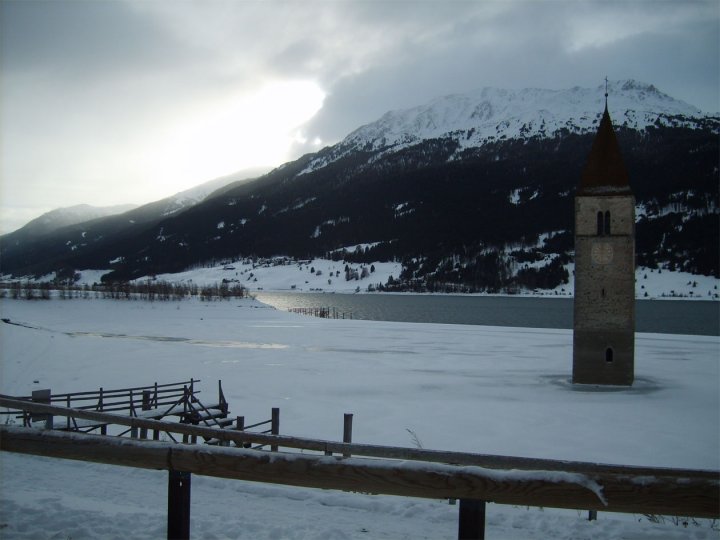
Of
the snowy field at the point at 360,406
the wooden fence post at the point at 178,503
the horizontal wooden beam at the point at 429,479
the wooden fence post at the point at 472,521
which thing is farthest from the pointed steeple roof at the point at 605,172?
the wooden fence post at the point at 178,503

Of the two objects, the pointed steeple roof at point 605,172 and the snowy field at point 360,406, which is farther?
the pointed steeple roof at point 605,172

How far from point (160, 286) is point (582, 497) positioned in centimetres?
10128

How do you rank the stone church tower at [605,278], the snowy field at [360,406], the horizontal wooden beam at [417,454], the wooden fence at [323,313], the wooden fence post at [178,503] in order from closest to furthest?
the wooden fence post at [178,503], the horizontal wooden beam at [417,454], the snowy field at [360,406], the stone church tower at [605,278], the wooden fence at [323,313]

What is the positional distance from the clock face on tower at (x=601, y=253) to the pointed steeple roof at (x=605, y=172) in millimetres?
2773

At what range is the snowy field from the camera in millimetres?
7055

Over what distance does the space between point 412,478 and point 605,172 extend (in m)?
30.1

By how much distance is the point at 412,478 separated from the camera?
12.3 feet

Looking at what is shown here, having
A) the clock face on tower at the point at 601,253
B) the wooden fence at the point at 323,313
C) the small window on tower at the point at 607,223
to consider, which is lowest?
the wooden fence at the point at 323,313

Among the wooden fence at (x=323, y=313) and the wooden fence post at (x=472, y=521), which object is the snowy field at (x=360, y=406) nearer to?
the wooden fence post at (x=472, y=521)

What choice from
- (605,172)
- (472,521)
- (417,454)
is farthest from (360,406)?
(472,521)

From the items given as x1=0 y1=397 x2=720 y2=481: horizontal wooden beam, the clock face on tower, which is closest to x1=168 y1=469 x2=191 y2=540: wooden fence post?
x1=0 y1=397 x2=720 y2=481: horizontal wooden beam

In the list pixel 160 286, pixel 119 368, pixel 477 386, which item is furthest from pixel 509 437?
pixel 160 286

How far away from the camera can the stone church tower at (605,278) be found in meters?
29.2

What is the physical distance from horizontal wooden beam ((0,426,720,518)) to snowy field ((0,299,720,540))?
2.51m
